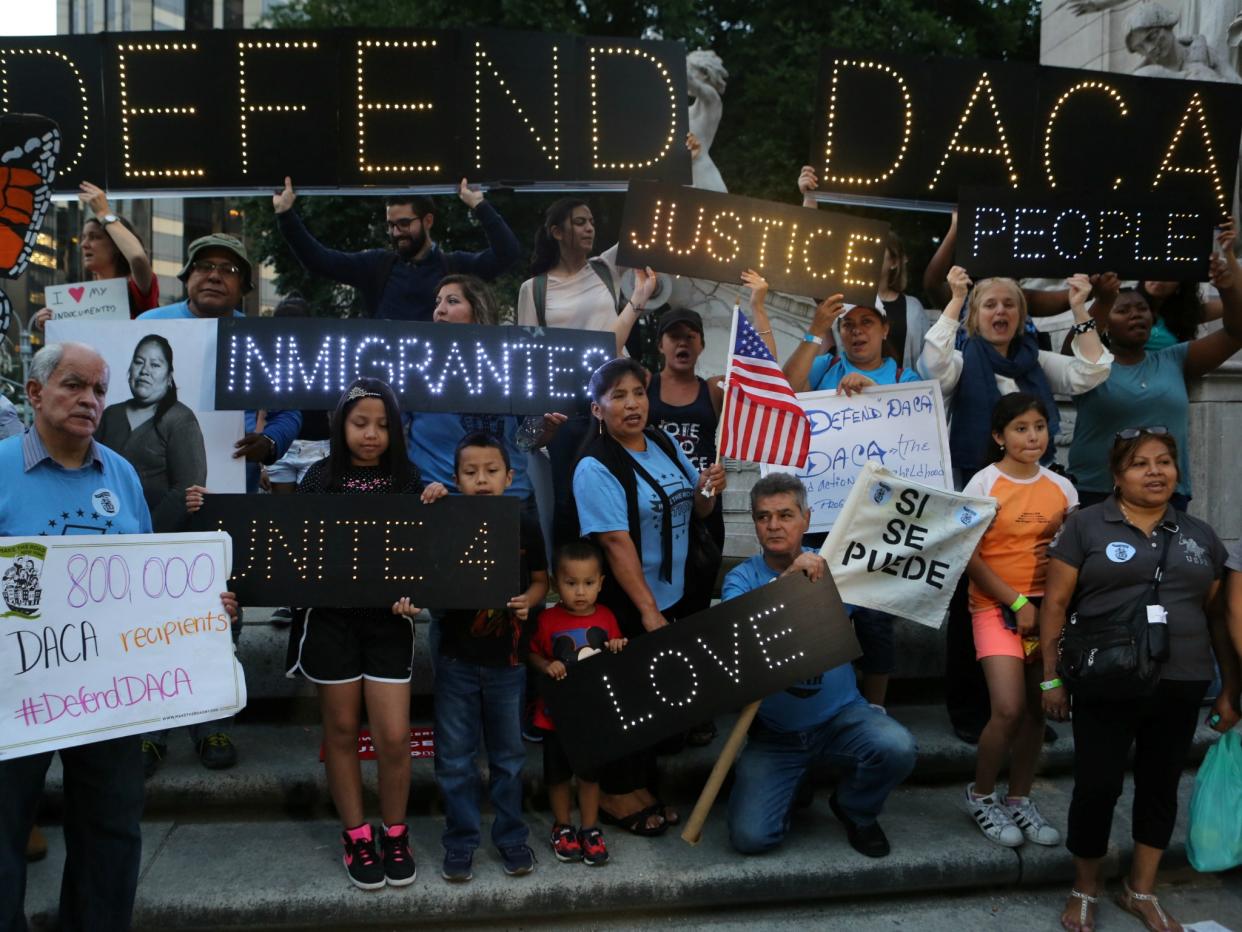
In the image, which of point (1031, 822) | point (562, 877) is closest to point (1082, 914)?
point (1031, 822)

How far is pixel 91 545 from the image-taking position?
3.53 m

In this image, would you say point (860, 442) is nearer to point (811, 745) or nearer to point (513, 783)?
point (811, 745)

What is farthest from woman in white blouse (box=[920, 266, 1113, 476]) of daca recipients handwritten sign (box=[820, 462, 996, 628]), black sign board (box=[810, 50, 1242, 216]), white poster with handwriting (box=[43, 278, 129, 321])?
white poster with handwriting (box=[43, 278, 129, 321])

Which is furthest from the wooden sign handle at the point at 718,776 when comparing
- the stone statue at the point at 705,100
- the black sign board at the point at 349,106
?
the stone statue at the point at 705,100

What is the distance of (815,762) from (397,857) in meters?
1.78

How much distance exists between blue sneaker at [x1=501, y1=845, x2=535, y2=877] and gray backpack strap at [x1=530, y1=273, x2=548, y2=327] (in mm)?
2522

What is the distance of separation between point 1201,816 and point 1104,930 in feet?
1.95

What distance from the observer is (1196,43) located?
32.8 feet

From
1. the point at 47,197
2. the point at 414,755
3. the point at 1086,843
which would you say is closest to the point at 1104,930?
the point at 1086,843

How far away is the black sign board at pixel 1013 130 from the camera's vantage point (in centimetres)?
532

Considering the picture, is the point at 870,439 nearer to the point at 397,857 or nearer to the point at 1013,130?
the point at 1013,130

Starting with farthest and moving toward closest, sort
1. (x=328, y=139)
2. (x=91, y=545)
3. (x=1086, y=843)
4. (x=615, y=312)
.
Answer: (x=615, y=312) → (x=328, y=139) → (x=1086, y=843) → (x=91, y=545)

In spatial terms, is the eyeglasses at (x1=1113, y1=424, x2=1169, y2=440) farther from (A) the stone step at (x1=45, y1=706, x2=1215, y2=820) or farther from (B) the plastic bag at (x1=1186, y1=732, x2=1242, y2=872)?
(A) the stone step at (x1=45, y1=706, x2=1215, y2=820)

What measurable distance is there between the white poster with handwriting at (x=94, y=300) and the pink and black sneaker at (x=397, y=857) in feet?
9.08
